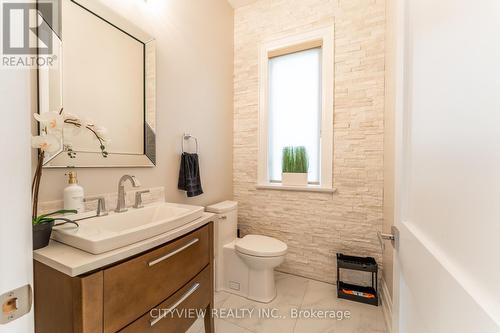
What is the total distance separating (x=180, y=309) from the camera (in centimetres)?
100

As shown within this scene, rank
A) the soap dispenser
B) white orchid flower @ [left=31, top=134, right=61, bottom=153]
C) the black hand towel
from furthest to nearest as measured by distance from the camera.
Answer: the black hand towel, the soap dispenser, white orchid flower @ [left=31, top=134, right=61, bottom=153]

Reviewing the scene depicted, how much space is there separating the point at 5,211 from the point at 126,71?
4.05 ft

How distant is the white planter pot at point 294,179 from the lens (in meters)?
2.09

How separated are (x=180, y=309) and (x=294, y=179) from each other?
57.8 inches

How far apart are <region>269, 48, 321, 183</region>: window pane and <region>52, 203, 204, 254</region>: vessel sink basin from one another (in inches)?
52.6

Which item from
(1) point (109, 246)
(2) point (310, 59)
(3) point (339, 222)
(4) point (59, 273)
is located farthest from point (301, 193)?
(4) point (59, 273)

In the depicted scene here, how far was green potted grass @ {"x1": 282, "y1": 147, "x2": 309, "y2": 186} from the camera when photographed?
210 cm

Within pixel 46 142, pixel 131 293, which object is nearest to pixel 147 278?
pixel 131 293

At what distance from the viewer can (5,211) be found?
36cm

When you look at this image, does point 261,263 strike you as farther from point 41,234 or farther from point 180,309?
point 41,234

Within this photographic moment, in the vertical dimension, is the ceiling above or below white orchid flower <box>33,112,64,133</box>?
above

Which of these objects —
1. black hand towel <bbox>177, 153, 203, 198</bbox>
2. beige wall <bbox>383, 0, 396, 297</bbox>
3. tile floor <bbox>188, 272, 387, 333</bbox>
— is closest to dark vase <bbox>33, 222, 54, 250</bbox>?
black hand towel <bbox>177, 153, 203, 198</bbox>

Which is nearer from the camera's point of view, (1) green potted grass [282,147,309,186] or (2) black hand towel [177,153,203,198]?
(2) black hand towel [177,153,203,198]

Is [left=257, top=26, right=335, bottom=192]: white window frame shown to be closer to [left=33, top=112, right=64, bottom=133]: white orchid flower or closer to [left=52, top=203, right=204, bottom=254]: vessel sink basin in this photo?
[left=52, top=203, right=204, bottom=254]: vessel sink basin
